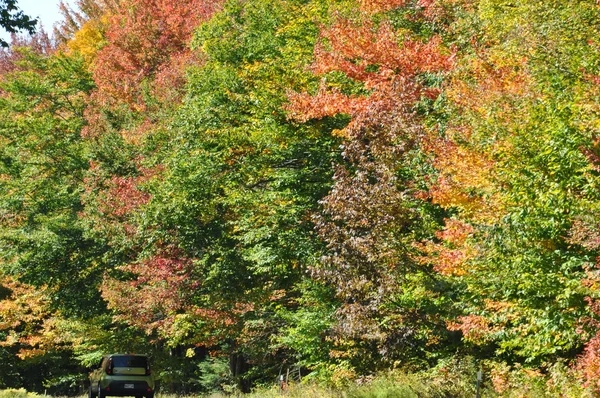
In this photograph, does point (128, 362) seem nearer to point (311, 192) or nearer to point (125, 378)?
point (125, 378)

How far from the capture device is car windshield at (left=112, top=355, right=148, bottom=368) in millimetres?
24625

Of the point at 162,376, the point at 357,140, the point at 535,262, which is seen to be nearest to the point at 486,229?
the point at 535,262

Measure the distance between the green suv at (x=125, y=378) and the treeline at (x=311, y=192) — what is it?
5.44 meters

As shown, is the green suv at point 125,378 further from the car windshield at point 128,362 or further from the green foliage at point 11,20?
the green foliage at point 11,20

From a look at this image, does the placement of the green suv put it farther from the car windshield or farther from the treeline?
the treeline

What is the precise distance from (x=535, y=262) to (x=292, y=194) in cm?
1480

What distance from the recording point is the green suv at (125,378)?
79.5ft

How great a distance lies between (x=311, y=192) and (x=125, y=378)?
9.64 metres

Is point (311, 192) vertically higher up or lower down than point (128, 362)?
Result: higher up

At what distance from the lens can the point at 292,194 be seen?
29.8 m

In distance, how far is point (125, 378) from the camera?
79.9 ft

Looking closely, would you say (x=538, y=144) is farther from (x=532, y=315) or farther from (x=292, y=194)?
(x=292, y=194)

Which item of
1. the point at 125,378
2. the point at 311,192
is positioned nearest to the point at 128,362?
the point at 125,378

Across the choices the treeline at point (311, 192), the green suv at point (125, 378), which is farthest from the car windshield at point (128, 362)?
the treeline at point (311, 192)
